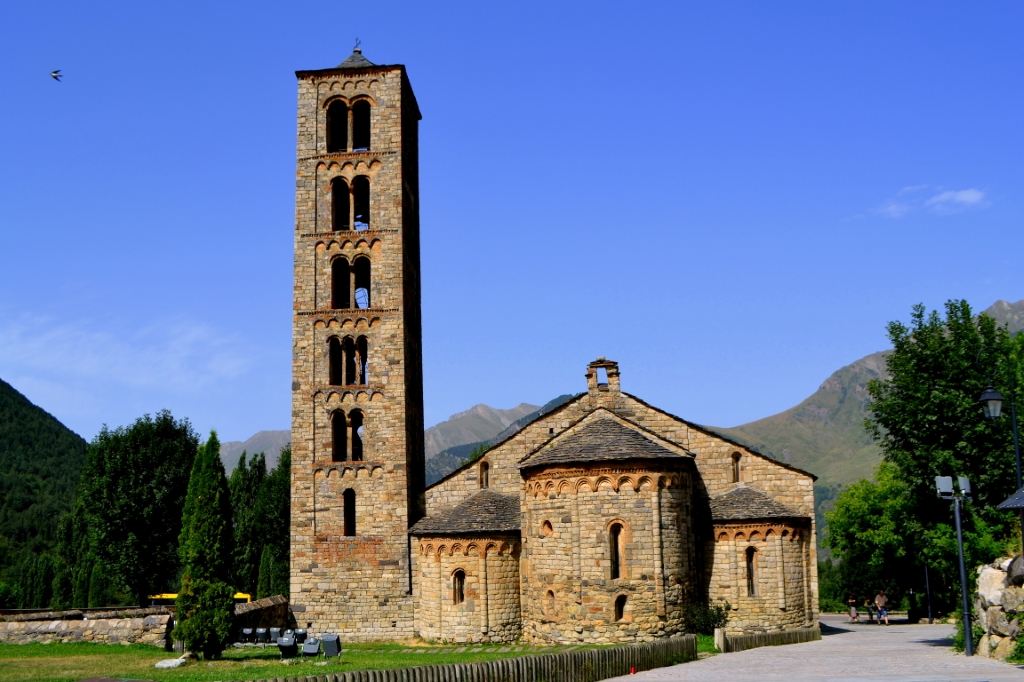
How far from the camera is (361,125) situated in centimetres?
4094

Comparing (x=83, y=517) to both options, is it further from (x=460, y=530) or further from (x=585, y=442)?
(x=585, y=442)

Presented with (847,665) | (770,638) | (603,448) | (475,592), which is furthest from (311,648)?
(847,665)

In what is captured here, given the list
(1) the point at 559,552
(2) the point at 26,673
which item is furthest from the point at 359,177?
(2) the point at 26,673

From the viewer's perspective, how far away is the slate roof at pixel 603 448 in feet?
101

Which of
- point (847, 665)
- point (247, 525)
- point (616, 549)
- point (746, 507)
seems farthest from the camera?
point (247, 525)

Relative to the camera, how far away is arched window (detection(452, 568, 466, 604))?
109ft

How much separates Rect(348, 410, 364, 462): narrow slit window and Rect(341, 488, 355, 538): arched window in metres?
1.34

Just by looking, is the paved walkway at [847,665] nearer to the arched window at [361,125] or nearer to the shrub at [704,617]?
the shrub at [704,617]

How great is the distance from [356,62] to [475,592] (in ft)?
75.1

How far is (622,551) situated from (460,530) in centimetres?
→ 610

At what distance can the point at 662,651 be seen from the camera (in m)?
23.6

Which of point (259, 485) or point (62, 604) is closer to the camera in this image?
point (62, 604)

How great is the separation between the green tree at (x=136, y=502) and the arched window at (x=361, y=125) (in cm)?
2122

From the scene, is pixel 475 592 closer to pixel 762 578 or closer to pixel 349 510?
pixel 349 510
